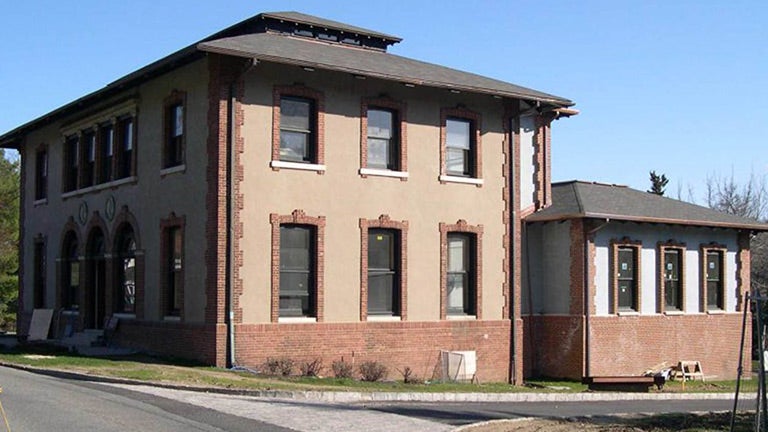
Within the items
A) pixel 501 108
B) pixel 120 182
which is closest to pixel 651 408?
pixel 501 108

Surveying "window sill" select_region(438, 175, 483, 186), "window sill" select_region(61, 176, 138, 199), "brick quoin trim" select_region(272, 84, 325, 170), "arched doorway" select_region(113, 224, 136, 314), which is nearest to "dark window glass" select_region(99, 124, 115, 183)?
"window sill" select_region(61, 176, 138, 199)

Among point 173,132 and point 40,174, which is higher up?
point 173,132

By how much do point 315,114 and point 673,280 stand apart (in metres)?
14.2

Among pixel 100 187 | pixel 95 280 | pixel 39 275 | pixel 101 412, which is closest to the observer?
pixel 101 412

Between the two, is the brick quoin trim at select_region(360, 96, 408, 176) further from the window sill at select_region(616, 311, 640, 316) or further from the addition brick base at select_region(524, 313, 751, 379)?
the window sill at select_region(616, 311, 640, 316)

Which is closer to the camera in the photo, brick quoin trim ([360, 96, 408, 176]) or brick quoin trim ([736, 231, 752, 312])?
brick quoin trim ([360, 96, 408, 176])

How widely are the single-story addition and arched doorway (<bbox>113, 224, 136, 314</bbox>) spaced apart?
38.0ft

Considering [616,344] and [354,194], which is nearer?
[354,194]

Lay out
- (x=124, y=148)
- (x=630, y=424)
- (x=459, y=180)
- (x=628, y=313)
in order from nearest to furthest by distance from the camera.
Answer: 1. (x=630, y=424)
2. (x=459, y=180)
3. (x=124, y=148)
4. (x=628, y=313)

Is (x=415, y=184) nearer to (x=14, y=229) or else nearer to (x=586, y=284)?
(x=586, y=284)

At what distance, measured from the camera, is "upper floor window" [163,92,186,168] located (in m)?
26.0

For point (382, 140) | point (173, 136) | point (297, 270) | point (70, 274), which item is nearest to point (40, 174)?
point (70, 274)

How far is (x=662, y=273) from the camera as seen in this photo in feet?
107

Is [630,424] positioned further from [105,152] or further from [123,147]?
[105,152]
